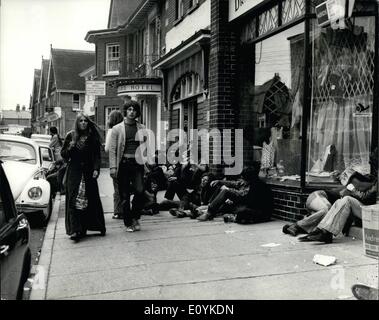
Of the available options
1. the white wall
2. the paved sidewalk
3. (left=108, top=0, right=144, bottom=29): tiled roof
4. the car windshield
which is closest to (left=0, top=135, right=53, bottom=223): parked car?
the car windshield

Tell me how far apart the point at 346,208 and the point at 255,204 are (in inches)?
86.5

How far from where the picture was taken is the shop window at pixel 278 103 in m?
8.51

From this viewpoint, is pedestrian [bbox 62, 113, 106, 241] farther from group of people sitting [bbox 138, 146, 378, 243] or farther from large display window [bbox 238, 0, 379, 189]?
large display window [bbox 238, 0, 379, 189]

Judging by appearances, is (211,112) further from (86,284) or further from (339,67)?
(86,284)

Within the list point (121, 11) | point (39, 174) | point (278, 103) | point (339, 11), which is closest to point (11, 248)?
point (339, 11)

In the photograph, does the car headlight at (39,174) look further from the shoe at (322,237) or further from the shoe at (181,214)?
the shoe at (322,237)

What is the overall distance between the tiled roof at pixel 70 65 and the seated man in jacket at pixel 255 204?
26.6 m

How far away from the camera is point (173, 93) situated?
50.9ft

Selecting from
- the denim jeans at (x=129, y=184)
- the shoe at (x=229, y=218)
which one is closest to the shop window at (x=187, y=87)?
the shoe at (x=229, y=218)

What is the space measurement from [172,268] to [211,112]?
561 cm

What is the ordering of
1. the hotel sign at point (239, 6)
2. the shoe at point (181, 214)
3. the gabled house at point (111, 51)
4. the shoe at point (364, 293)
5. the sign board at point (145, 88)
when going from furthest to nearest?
the gabled house at point (111, 51) → the sign board at point (145, 88) → the hotel sign at point (239, 6) → the shoe at point (181, 214) → the shoe at point (364, 293)

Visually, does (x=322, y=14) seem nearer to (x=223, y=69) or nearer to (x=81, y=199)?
(x=223, y=69)

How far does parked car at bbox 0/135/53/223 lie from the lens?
8.60 meters
